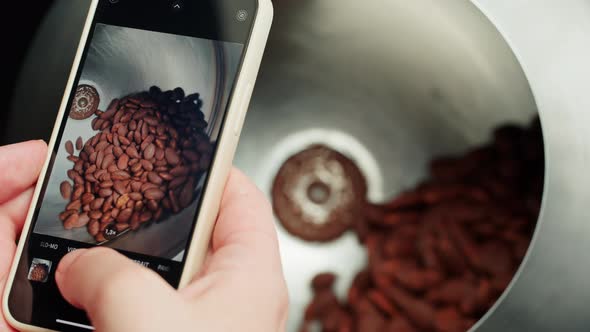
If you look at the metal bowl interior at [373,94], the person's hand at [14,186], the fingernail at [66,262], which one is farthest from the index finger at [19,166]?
the metal bowl interior at [373,94]

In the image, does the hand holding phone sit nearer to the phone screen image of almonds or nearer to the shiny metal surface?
the phone screen image of almonds

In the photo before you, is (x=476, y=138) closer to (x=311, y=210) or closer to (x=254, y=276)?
(x=311, y=210)

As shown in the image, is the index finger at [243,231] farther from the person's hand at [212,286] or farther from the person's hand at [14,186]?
the person's hand at [14,186]

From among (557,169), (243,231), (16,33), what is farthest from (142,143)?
(557,169)

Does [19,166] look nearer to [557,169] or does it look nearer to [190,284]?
[190,284]

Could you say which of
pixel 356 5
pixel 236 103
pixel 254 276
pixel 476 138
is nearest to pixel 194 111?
Answer: pixel 236 103

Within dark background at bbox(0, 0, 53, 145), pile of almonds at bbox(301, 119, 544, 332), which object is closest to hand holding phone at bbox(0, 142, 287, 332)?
dark background at bbox(0, 0, 53, 145)
